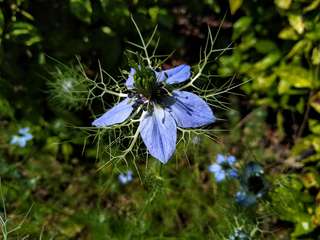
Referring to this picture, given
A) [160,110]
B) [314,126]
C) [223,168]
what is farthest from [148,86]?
[314,126]

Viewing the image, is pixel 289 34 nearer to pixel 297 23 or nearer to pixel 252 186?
pixel 297 23

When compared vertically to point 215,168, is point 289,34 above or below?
above

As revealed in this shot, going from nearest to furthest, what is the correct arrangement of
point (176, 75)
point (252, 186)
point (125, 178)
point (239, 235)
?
point (176, 75), point (239, 235), point (252, 186), point (125, 178)

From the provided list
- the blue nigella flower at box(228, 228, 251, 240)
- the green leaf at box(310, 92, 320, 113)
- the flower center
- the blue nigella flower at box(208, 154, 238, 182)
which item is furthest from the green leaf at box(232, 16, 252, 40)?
the flower center

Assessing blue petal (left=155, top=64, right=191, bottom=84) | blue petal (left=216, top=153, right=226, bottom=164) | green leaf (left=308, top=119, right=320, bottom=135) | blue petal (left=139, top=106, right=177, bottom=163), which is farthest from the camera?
green leaf (left=308, top=119, right=320, bottom=135)

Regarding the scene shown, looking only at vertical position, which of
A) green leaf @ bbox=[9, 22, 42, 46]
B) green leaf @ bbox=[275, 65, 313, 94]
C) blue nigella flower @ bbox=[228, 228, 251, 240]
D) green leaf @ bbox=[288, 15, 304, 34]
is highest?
green leaf @ bbox=[9, 22, 42, 46]

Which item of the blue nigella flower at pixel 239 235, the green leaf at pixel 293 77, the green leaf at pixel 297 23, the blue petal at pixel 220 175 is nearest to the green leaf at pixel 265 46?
the green leaf at pixel 293 77

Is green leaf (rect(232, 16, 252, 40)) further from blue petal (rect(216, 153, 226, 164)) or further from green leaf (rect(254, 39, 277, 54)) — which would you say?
blue petal (rect(216, 153, 226, 164))
